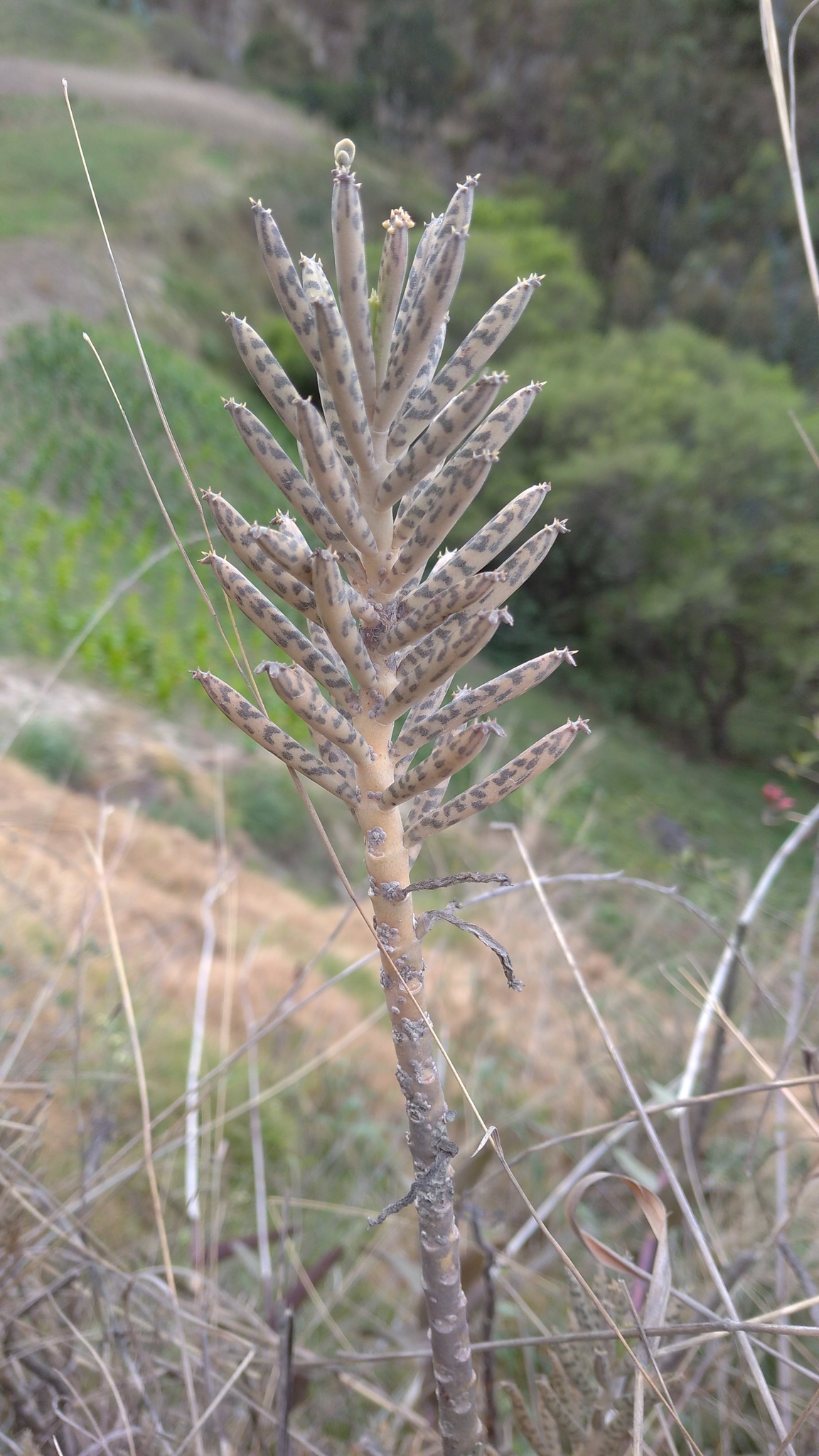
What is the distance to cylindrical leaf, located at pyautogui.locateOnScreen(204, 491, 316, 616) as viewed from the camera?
0.49 metres

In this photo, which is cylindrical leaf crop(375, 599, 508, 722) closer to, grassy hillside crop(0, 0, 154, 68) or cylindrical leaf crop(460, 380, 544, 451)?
cylindrical leaf crop(460, 380, 544, 451)

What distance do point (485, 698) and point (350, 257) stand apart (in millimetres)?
302

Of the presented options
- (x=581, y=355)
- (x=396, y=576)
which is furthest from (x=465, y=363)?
(x=581, y=355)

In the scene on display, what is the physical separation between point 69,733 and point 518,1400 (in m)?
5.27

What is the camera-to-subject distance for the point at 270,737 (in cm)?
53

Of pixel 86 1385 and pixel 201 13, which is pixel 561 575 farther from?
pixel 201 13

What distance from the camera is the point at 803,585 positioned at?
14.5 metres

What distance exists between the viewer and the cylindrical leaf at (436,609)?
50 cm

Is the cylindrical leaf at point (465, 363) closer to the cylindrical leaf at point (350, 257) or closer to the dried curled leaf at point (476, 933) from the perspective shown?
the cylindrical leaf at point (350, 257)

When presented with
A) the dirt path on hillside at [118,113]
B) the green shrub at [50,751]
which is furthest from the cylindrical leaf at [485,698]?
the dirt path on hillside at [118,113]

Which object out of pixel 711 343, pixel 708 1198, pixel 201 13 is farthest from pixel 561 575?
pixel 201 13

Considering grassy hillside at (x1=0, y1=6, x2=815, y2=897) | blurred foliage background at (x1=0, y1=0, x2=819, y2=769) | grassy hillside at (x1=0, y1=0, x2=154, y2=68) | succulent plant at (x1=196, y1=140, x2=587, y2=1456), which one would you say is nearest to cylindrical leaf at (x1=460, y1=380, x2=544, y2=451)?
succulent plant at (x1=196, y1=140, x2=587, y2=1456)

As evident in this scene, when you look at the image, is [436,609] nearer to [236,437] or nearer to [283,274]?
[283,274]

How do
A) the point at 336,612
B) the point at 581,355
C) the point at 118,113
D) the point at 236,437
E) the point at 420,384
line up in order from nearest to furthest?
the point at 336,612 < the point at 420,384 < the point at 236,437 < the point at 581,355 < the point at 118,113
